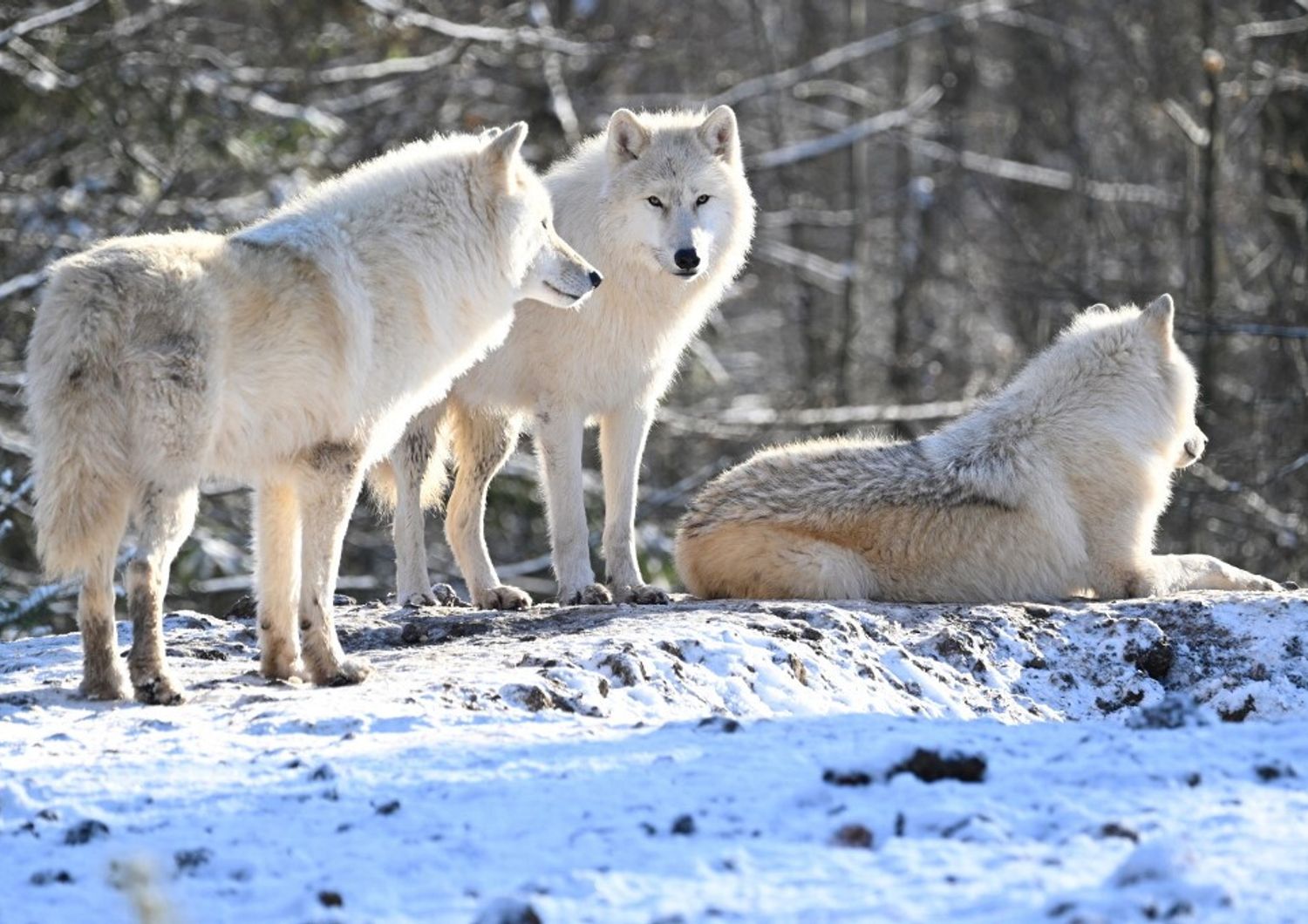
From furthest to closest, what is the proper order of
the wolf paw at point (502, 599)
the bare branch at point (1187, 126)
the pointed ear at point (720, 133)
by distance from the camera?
the bare branch at point (1187, 126)
the pointed ear at point (720, 133)
the wolf paw at point (502, 599)

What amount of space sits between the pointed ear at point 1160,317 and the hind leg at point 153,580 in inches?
189

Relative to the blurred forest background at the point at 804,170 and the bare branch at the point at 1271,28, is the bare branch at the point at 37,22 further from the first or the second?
the bare branch at the point at 1271,28

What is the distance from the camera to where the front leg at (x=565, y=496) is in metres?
8.15

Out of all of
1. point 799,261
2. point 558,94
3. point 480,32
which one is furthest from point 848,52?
point 480,32

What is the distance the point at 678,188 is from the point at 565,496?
5.22ft

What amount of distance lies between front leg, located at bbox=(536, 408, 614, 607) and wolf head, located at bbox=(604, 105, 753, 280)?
35.4 inches

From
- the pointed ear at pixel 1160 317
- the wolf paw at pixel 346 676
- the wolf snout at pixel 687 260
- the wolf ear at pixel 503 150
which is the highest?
the wolf ear at pixel 503 150

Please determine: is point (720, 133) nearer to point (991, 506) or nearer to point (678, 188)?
point (678, 188)

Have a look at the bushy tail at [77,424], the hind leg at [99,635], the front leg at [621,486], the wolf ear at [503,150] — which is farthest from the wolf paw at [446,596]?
the bushy tail at [77,424]

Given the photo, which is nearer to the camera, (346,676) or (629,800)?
(629,800)

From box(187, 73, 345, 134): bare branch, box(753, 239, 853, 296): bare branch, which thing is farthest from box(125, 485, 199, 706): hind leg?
box(753, 239, 853, 296): bare branch

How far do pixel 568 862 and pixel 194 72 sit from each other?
10.3m

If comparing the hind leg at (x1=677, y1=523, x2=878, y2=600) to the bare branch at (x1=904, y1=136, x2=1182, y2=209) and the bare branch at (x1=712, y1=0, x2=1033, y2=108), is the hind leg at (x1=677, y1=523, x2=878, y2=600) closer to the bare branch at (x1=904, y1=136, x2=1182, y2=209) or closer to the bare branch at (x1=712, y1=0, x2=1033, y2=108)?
the bare branch at (x1=712, y1=0, x2=1033, y2=108)

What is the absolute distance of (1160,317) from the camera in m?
8.25
